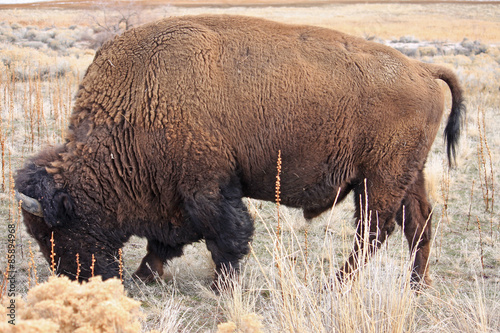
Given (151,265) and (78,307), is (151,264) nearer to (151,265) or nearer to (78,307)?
(151,265)

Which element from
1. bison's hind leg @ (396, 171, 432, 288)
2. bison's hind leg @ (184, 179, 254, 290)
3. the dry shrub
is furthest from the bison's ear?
bison's hind leg @ (396, 171, 432, 288)

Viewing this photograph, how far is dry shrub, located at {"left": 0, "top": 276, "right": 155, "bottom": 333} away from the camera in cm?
170

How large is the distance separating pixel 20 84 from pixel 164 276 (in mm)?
9171

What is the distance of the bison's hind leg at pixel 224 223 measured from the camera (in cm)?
378

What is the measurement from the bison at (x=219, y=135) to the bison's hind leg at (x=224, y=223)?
0.03ft

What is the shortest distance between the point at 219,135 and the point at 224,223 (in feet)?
2.44

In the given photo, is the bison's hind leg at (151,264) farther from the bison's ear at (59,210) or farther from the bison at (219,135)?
the bison's ear at (59,210)

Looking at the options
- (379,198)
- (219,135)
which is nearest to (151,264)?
(219,135)

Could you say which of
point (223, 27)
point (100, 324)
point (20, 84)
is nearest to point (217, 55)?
point (223, 27)

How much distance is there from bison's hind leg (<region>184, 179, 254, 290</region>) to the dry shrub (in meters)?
1.93

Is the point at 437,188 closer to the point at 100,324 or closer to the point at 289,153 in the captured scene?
the point at 289,153

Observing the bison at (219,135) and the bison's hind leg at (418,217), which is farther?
the bison's hind leg at (418,217)

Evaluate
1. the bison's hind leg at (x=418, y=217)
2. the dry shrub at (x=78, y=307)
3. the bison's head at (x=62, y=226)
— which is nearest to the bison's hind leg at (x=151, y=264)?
the bison's head at (x=62, y=226)

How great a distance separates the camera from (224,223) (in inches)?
152
